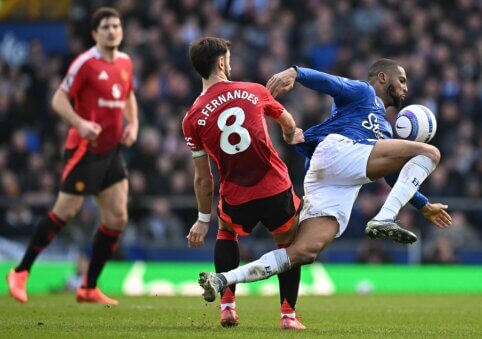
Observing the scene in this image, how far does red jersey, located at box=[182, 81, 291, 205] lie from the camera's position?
8297mm

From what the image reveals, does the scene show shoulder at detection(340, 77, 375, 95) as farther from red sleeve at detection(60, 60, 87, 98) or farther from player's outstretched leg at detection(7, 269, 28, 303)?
player's outstretched leg at detection(7, 269, 28, 303)

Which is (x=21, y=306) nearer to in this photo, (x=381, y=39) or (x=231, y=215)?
(x=231, y=215)

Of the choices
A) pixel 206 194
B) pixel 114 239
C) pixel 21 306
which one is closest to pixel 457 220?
pixel 114 239

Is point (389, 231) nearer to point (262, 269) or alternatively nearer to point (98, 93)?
point (262, 269)

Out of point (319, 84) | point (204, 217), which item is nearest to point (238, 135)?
point (204, 217)

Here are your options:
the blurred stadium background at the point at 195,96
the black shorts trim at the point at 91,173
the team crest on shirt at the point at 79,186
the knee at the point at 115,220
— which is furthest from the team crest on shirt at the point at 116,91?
the blurred stadium background at the point at 195,96

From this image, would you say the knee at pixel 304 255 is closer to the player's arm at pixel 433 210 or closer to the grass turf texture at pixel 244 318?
the grass turf texture at pixel 244 318

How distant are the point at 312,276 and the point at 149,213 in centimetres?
405

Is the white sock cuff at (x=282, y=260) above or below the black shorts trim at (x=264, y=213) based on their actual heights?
below

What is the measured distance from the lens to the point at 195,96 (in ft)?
68.3

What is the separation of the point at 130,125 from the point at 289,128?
3.57m

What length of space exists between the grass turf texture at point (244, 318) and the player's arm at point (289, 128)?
152 cm

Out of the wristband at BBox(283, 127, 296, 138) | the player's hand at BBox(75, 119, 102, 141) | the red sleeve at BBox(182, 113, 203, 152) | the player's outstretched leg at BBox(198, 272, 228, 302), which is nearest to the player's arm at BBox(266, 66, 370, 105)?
the wristband at BBox(283, 127, 296, 138)

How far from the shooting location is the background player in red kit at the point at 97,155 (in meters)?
11.4
